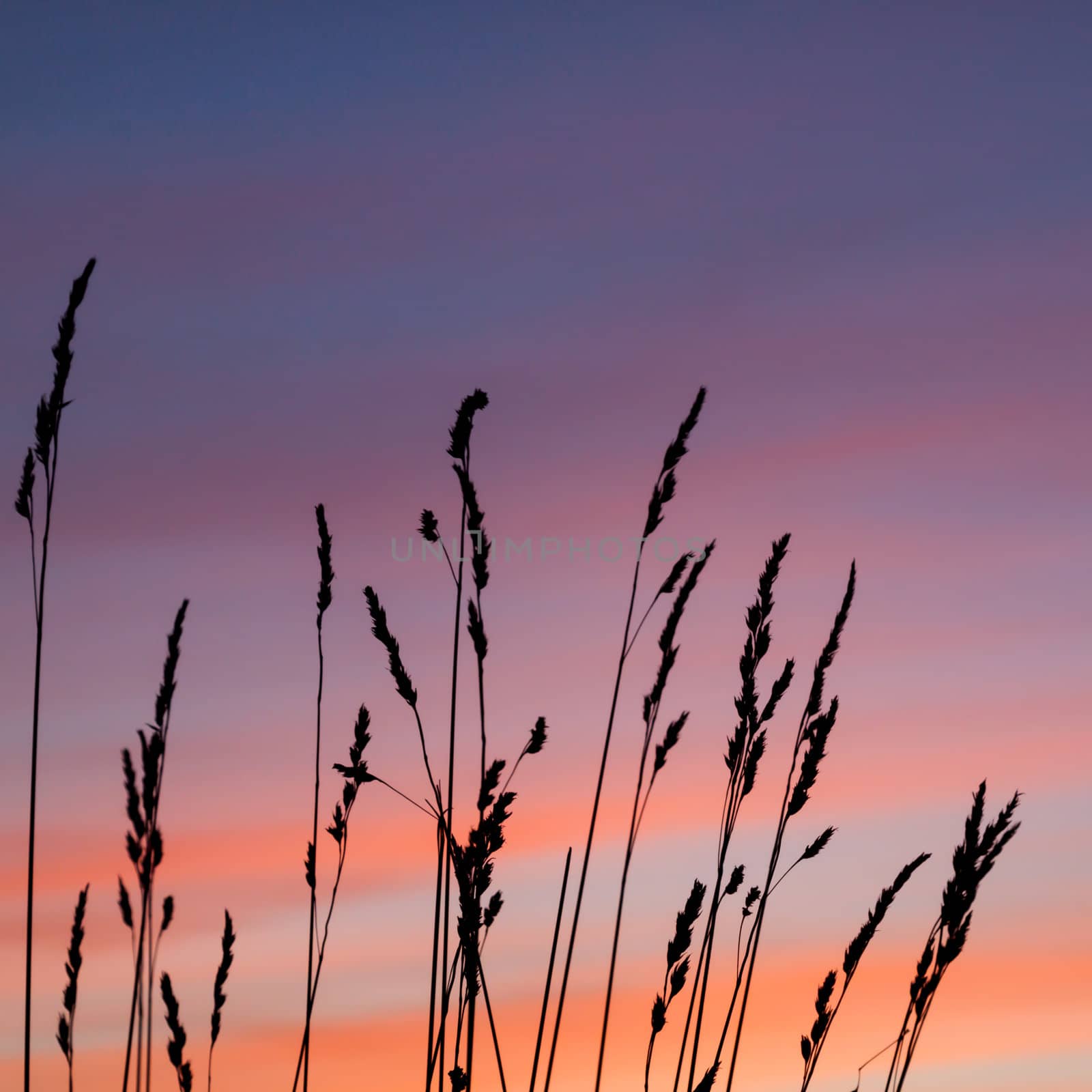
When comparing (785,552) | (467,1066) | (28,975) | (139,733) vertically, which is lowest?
(467,1066)

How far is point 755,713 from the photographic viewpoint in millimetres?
2656

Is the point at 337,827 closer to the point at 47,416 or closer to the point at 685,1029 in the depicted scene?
the point at 685,1029

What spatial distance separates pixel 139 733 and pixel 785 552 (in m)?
1.38

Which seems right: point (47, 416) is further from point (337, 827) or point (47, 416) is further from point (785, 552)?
point (785, 552)

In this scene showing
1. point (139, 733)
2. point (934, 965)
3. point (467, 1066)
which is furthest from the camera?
point (934, 965)

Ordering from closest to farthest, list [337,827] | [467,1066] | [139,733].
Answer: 1. [467,1066]
2. [139,733]
3. [337,827]

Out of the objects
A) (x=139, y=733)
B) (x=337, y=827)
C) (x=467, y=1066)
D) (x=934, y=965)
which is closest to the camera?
(x=467, y=1066)

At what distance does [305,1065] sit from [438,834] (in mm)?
601

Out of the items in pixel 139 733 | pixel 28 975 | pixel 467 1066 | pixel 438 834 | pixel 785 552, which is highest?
pixel 785 552

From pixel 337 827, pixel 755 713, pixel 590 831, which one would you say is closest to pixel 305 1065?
pixel 337 827

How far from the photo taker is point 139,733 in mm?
2320

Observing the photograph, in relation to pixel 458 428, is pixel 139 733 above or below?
below

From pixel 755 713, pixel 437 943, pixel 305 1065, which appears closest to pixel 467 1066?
pixel 437 943

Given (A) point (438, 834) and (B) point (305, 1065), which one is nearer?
(A) point (438, 834)
